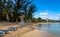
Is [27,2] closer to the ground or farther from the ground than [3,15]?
farther from the ground

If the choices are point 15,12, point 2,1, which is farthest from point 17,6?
point 2,1

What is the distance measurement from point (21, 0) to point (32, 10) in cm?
646

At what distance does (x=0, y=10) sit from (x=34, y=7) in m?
15.2

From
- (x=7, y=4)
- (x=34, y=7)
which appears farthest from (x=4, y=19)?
(x=34, y=7)

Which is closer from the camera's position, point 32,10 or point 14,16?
point 14,16

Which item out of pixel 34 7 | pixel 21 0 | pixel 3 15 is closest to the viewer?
pixel 3 15

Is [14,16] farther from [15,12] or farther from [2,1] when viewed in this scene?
[2,1]

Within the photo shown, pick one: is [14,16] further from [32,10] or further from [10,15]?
[32,10]

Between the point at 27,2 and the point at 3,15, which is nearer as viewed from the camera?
the point at 3,15

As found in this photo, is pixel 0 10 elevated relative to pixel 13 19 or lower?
elevated

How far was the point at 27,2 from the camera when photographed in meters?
53.8

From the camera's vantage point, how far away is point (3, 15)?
45000mm

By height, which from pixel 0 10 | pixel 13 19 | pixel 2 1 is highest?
pixel 2 1

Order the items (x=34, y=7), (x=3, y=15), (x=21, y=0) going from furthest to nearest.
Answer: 1. (x=34, y=7)
2. (x=21, y=0)
3. (x=3, y=15)
